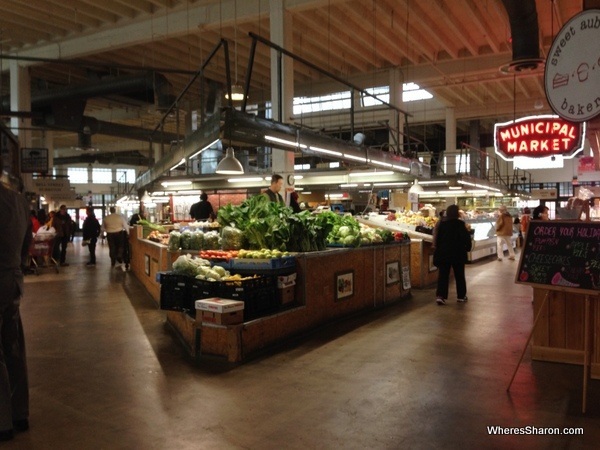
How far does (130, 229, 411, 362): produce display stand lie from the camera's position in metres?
5.50

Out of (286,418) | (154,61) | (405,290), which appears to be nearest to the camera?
(286,418)

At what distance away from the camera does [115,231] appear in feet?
47.5

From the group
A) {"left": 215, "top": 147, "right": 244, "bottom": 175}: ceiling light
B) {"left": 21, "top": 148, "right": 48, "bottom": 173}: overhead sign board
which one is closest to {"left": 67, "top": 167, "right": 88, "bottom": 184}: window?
{"left": 21, "top": 148, "right": 48, "bottom": 173}: overhead sign board

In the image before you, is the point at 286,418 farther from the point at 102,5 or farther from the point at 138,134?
the point at 138,134

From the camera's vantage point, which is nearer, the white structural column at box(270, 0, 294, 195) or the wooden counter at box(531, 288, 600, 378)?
the wooden counter at box(531, 288, 600, 378)

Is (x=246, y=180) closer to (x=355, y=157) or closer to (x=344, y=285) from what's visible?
(x=355, y=157)

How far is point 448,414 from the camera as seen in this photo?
3963 millimetres

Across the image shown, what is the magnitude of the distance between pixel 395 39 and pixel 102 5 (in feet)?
24.3

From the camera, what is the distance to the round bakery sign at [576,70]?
13.8 ft

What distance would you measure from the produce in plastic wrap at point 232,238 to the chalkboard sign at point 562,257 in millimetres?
3585

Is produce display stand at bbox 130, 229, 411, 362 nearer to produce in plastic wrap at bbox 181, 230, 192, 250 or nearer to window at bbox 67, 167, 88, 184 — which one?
produce in plastic wrap at bbox 181, 230, 192, 250

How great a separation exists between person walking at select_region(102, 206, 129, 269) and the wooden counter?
1163 cm

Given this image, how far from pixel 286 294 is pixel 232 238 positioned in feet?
4.00

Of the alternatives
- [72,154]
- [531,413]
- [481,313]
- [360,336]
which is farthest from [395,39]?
[72,154]
